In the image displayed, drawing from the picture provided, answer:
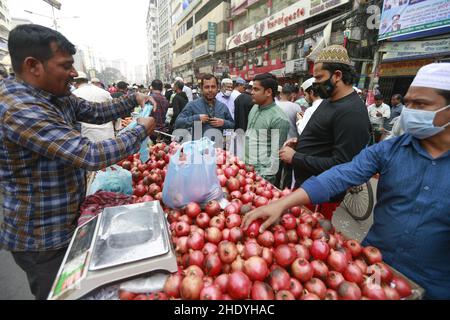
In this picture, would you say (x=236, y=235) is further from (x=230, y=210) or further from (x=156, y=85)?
(x=156, y=85)

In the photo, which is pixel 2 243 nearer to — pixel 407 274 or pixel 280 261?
pixel 280 261

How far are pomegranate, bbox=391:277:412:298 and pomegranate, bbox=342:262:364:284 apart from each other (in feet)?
0.55

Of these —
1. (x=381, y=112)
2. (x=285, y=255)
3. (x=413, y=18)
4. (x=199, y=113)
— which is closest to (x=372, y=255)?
(x=285, y=255)

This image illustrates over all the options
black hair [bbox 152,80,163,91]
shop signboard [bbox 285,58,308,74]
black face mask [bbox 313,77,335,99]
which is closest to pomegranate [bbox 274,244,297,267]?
black face mask [bbox 313,77,335,99]

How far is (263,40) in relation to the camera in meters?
21.6

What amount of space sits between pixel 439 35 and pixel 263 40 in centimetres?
1559

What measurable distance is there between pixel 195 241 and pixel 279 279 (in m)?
0.54

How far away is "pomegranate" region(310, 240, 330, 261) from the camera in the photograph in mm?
1472

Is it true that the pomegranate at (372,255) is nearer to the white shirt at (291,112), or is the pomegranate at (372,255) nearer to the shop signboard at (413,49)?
the white shirt at (291,112)

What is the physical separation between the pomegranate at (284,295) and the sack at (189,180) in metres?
0.94

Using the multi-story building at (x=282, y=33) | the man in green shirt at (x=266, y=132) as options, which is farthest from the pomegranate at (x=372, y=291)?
the multi-story building at (x=282, y=33)

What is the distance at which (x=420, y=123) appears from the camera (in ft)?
4.73

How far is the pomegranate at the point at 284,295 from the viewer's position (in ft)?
3.93
